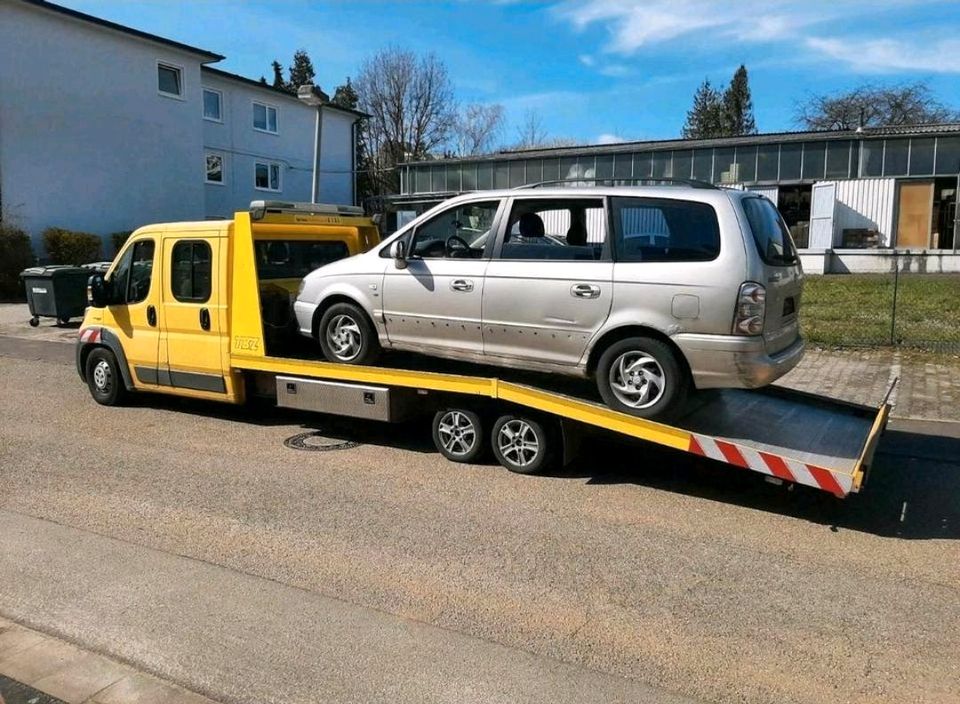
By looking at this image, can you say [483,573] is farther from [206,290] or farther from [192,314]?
[192,314]

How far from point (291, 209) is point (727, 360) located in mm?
4864

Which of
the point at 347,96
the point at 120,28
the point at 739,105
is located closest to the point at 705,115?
the point at 739,105

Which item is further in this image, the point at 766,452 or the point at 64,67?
the point at 64,67

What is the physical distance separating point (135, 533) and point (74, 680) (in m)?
1.90

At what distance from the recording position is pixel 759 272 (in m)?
5.58

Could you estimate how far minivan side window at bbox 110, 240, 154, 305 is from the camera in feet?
29.1

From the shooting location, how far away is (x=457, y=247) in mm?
6918

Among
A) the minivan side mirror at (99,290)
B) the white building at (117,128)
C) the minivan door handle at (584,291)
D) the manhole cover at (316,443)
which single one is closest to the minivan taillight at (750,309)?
the minivan door handle at (584,291)

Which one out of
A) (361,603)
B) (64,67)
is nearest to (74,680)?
(361,603)

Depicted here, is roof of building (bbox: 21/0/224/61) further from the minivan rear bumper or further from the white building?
the minivan rear bumper

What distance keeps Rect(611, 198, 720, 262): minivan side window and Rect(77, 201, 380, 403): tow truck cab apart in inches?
145

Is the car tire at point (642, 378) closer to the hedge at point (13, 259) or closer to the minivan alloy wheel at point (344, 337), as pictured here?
the minivan alloy wheel at point (344, 337)

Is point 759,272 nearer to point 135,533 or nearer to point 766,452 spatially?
point 766,452

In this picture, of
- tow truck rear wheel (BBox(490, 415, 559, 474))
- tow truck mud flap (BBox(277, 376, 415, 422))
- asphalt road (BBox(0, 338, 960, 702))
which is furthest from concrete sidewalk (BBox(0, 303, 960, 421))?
tow truck mud flap (BBox(277, 376, 415, 422))
